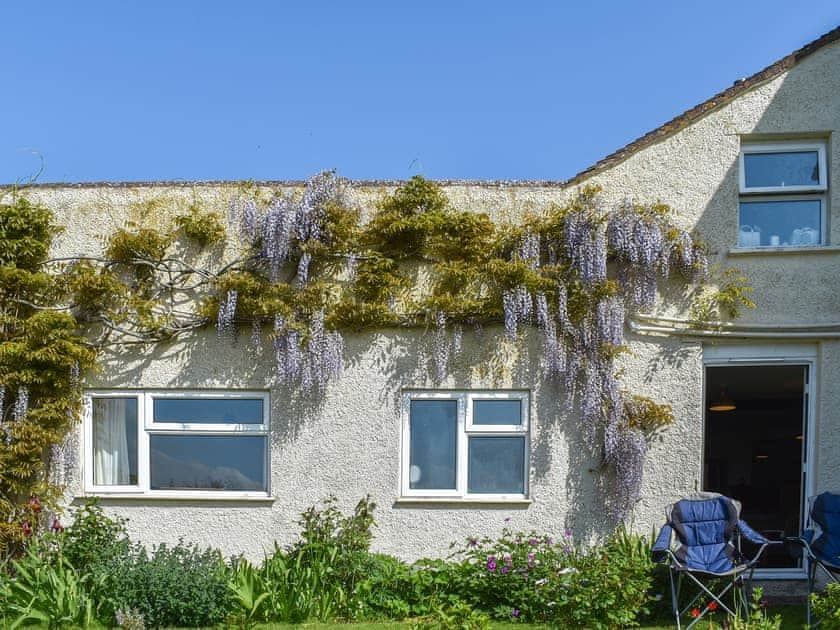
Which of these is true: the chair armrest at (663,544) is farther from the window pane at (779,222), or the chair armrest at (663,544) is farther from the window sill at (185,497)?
the window sill at (185,497)

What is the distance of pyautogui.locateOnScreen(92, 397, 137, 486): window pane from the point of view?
6297 mm

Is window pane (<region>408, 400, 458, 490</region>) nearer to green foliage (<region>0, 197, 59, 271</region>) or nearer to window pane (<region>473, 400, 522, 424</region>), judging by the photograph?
window pane (<region>473, 400, 522, 424</region>)

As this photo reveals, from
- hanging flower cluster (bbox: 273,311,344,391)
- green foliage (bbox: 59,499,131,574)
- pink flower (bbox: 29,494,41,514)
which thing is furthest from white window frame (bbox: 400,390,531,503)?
pink flower (bbox: 29,494,41,514)

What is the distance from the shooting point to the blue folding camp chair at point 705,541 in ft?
17.0

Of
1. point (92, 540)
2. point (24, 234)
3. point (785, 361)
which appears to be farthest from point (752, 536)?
point (24, 234)

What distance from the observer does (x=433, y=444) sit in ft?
20.4

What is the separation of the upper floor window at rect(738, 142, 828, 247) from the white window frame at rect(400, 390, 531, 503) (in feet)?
8.31

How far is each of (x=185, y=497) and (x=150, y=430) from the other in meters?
0.68

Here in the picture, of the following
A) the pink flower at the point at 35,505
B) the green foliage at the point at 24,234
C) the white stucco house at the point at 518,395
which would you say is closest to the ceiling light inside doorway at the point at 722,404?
the white stucco house at the point at 518,395

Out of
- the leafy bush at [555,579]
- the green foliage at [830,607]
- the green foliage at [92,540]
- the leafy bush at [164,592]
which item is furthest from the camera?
the green foliage at [92,540]

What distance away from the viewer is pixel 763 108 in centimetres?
617

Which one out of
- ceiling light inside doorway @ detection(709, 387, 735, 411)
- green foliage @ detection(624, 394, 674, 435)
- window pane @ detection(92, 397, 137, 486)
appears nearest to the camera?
green foliage @ detection(624, 394, 674, 435)

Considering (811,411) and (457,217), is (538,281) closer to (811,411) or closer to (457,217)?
(457,217)

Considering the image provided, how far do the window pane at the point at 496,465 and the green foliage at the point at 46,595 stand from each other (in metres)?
3.20
